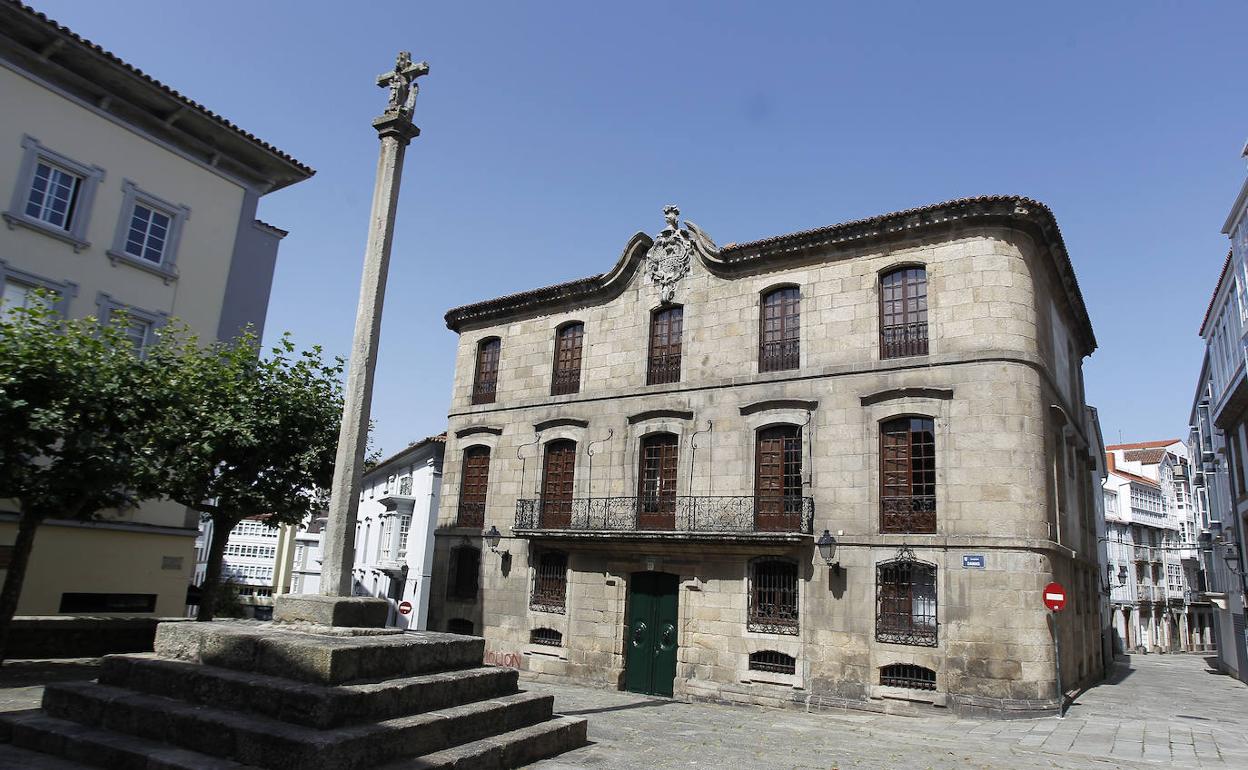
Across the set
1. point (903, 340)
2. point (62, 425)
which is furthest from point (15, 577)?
point (903, 340)

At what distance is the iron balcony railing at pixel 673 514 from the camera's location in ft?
56.3

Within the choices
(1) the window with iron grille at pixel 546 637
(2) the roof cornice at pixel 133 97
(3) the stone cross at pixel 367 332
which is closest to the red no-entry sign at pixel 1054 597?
(1) the window with iron grille at pixel 546 637

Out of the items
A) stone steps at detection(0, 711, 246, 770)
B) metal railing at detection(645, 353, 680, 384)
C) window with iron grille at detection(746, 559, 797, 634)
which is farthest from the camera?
metal railing at detection(645, 353, 680, 384)

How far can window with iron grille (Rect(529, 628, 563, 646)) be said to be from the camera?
20.0m

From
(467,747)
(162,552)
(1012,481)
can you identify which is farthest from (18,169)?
(1012,481)

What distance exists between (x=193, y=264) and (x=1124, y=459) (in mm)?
59240

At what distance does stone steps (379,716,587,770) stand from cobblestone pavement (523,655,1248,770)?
0.20 meters

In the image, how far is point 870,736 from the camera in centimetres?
1256

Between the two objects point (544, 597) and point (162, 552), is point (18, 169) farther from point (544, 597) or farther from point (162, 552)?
point (544, 597)

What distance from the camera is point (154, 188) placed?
1952 cm

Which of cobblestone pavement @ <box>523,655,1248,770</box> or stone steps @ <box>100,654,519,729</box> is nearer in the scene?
stone steps @ <box>100,654,519,729</box>

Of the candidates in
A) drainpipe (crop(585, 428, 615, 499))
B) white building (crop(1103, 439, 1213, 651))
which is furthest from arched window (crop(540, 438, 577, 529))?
white building (crop(1103, 439, 1213, 651))

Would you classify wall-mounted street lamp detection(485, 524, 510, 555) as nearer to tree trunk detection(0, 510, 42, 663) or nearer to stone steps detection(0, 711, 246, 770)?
tree trunk detection(0, 510, 42, 663)

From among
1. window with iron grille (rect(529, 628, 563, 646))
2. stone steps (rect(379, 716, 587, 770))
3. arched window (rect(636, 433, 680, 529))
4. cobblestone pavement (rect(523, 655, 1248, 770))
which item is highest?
arched window (rect(636, 433, 680, 529))
